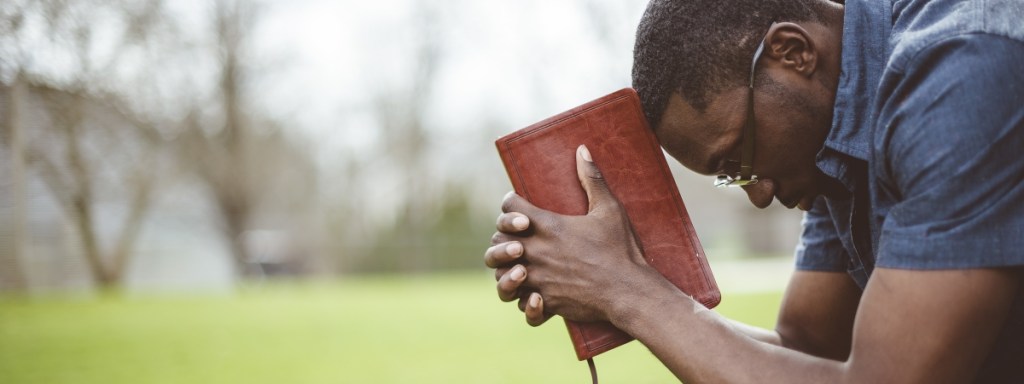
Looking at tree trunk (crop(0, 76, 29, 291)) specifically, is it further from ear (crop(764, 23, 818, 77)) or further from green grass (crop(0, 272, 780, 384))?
ear (crop(764, 23, 818, 77))

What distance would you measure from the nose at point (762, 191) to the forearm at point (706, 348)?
31 centimetres

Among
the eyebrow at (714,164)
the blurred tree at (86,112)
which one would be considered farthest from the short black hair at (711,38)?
the blurred tree at (86,112)

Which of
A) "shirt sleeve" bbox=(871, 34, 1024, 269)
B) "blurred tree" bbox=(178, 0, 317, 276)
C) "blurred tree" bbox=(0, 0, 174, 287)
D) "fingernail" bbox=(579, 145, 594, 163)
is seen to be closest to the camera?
"shirt sleeve" bbox=(871, 34, 1024, 269)

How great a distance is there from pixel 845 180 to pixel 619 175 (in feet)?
1.52

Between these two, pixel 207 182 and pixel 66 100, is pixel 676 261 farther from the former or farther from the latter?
pixel 207 182

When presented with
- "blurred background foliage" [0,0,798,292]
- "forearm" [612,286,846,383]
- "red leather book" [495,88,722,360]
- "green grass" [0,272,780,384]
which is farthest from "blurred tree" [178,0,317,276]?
"forearm" [612,286,846,383]

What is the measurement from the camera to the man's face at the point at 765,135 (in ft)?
4.91

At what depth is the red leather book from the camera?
1667 mm

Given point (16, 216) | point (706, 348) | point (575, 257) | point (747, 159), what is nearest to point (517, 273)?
point (575, 257)

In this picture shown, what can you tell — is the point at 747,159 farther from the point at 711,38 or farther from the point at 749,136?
the point at 711,38

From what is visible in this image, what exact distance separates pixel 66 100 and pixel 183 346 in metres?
4.92

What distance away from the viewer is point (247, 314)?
8.67 meters

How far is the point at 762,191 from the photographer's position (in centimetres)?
163

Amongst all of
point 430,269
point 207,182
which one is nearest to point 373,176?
point 430,269
